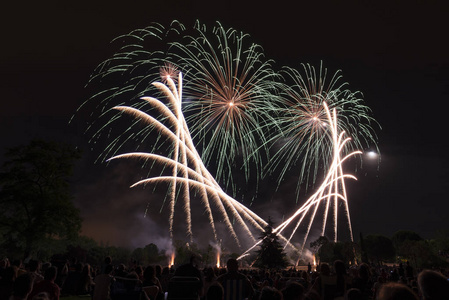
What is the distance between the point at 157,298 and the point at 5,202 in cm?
3205

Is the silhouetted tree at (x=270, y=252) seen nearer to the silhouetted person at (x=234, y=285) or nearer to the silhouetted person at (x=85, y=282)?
the silhouetted person at (x=85, y=282)

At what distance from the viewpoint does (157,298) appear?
7.91 m

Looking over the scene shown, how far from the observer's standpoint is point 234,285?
23.4 ft

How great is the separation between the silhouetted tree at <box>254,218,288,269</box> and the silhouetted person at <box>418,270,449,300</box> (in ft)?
200

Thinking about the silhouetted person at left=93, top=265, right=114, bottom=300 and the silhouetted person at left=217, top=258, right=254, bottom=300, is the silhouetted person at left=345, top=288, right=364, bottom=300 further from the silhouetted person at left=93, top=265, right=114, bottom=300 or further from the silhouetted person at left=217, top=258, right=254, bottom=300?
the silhouetted person at left=93, top=265, right=114, bottom=300

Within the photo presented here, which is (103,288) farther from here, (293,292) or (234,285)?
(293,292)

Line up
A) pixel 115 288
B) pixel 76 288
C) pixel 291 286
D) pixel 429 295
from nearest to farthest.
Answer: pixel 429 295 → pixel 291 286 → pixel 115 288 → pixel 76 288

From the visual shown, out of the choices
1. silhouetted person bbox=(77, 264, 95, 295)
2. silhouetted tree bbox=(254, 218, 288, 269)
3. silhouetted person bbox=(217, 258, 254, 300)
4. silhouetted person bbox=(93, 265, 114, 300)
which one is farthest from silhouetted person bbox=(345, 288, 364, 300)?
silhouetted tree bbox=(254, 218, 288, 269)

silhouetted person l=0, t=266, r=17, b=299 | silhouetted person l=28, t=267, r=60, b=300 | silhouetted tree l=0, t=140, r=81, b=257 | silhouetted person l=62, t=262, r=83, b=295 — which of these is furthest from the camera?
silhouetted tree l=0, t=140, r=81, b=257

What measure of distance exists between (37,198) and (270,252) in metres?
42.8

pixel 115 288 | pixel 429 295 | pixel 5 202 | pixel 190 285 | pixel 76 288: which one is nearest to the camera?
pixel 429 295

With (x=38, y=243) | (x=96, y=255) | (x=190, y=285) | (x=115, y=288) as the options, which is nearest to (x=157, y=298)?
(x=115, y=288)

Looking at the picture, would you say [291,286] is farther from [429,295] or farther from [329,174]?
[329,174]

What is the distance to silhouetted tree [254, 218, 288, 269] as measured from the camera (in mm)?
61747
